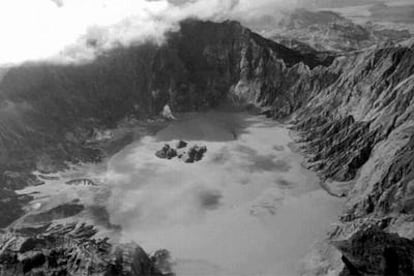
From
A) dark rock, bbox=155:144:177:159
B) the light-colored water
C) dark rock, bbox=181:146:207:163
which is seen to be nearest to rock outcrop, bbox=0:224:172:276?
the light-colored water

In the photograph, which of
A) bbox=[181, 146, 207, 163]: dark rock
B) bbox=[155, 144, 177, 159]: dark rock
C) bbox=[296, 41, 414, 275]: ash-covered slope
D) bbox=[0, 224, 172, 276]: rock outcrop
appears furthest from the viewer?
bbox=[155, 144, 177, 159]: dark rock

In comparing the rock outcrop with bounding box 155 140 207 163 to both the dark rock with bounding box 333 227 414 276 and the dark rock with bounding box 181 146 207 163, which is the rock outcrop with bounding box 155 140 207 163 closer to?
the dark rock with bounding box 181 146 207 163

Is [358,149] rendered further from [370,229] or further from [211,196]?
[370,229]

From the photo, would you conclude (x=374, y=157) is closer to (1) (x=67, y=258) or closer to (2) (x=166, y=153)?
(2) (x=166, y=153)

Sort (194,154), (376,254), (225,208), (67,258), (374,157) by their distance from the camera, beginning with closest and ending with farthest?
1. (376,254)
2. (67,258)
3. (225,208)
4. (374,157)
5. (194,154)

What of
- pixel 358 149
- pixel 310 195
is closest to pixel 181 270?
pixel 310 195

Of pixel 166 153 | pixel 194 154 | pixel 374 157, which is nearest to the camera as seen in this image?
pixel 374 157

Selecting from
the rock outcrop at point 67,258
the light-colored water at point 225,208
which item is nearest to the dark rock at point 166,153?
the light-colored water at point 225,208

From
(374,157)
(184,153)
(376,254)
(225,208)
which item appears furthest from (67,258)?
(374,157)

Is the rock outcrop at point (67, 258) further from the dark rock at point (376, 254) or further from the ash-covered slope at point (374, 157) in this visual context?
the ash-covered slope at point (374, 157)
